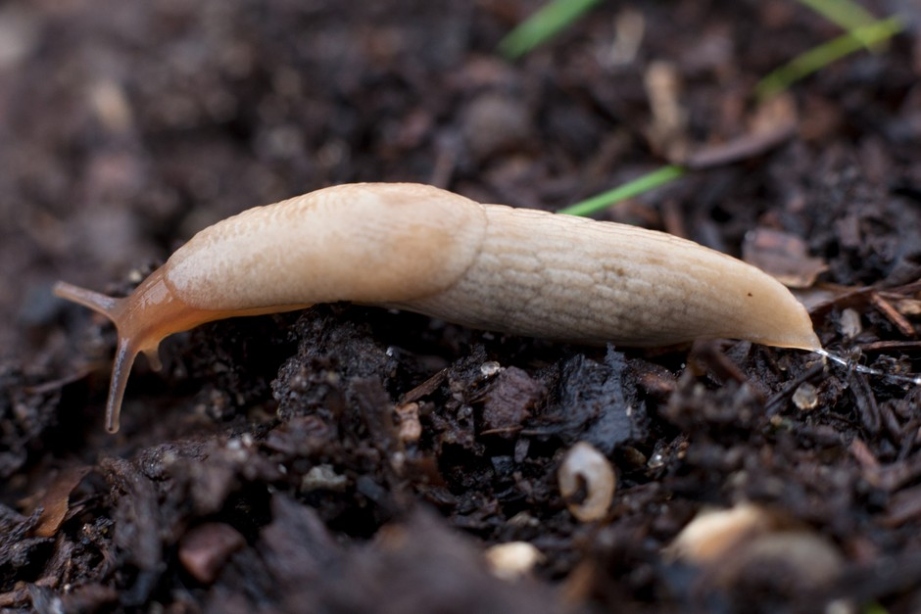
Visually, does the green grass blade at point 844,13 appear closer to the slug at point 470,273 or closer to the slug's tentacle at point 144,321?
the slug at point 470,273

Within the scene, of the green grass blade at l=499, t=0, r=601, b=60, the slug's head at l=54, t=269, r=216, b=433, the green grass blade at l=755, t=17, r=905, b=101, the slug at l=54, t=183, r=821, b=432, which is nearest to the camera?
the slug at l=54, t=183, r=821, b=432

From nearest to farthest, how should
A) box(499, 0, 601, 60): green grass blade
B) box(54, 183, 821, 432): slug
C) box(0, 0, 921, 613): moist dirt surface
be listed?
1. box(0, 0, 921, 613): moist dirt surface
2. box(54, 183, 821, 432): slug
3. box(499, 0, 601, 60): green grass blade

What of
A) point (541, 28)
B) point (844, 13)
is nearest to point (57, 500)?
point (541, 28)

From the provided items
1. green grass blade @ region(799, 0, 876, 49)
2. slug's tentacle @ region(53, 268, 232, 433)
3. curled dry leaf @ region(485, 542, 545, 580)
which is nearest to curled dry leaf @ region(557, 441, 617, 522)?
curled dry leaf @ region(485, 542, 545, 580)

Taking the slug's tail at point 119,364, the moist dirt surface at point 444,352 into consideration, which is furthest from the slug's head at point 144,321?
the moist dirt surface at point 444,352

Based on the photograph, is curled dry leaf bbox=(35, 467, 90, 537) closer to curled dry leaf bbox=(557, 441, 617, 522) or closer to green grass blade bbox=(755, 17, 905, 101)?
curled dry leaf bbox=(557, 441, 617, 522)

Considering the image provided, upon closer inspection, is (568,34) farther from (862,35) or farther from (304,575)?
(304,575)
